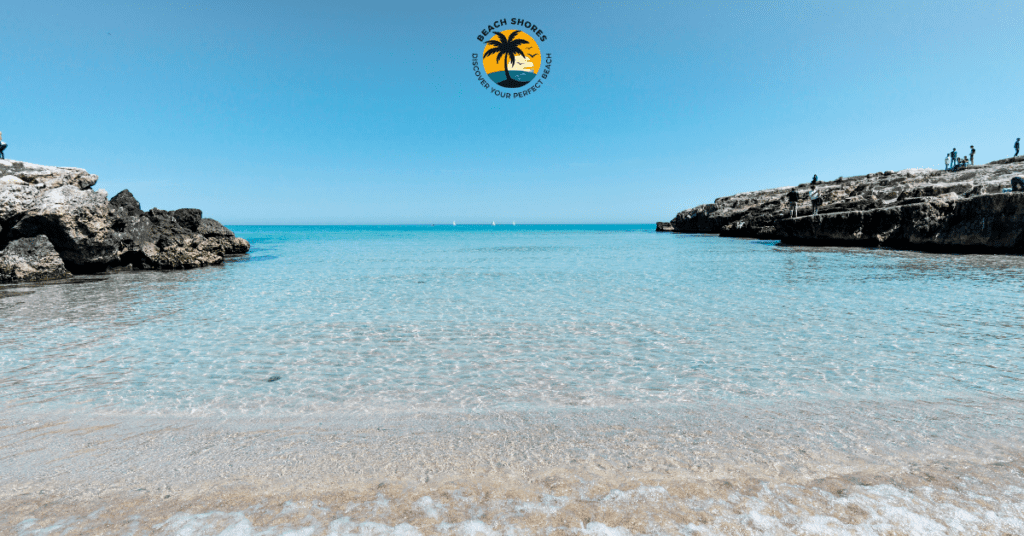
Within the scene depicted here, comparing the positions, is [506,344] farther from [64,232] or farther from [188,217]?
[188,217]

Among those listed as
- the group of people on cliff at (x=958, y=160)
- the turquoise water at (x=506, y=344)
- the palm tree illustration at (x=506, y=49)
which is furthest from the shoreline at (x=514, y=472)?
the group of people on cliff at (x=958, y=160)

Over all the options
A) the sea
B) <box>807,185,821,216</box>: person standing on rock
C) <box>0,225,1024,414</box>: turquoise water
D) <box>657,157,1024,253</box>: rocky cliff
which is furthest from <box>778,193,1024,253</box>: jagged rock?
the sea

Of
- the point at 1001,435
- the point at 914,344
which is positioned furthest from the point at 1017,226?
the point at 1001,435

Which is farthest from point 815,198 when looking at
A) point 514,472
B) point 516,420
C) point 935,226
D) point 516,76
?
point 514,472

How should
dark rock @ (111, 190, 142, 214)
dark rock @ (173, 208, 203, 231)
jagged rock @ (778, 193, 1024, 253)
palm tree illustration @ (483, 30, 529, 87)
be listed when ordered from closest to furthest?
dark rock @ (111, 190, 142, 214) → jagged rock @ (778, 193, 1024, 253) → palm tree illustration @ (483, 30, 529, 87) → dark rock @ (173, 208, 203, 231)

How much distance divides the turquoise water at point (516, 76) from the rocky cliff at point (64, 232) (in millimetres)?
16946

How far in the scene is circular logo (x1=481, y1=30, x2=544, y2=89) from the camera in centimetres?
2386

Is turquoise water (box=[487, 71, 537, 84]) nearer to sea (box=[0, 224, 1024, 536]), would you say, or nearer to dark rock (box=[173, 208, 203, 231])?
sea (box=[0, 224, 1024, 536])

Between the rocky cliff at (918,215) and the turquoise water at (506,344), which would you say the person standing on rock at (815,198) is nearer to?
the rocky cliff at (918,215)

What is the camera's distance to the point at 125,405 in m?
5.39

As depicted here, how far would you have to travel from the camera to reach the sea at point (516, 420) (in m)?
3.27

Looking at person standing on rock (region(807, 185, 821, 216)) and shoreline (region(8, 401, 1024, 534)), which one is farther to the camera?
person standing on rock (region(807, 185, 821, 216))

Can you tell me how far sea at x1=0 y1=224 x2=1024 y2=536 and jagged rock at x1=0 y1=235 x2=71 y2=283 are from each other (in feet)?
24.2

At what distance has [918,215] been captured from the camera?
26344 millimetres
